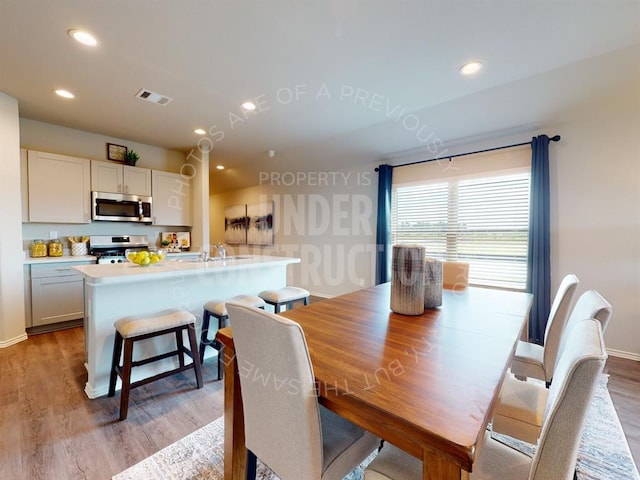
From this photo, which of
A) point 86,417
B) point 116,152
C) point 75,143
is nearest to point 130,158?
point 116,152

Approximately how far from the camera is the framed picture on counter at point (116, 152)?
4.08 m

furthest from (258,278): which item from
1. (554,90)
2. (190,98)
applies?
(554,90)

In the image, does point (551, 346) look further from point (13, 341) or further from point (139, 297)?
point (13, 341)

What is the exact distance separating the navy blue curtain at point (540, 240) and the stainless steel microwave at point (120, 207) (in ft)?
16.8

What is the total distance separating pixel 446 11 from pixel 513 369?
2.24m

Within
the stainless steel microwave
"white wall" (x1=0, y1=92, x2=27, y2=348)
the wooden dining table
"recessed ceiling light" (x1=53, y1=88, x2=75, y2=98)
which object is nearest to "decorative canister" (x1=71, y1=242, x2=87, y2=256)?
the stainless steel microwave

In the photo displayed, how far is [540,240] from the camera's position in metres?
2.93

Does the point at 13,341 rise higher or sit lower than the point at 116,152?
lower

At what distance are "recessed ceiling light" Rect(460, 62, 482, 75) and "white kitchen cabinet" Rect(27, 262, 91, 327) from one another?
14.5ft

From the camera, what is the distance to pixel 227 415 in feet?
4.05

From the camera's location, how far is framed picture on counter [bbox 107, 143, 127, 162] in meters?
4.08

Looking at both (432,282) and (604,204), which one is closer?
(432,282)

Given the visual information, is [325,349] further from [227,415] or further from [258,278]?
[258,278]

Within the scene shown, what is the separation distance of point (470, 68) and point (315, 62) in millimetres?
1283
